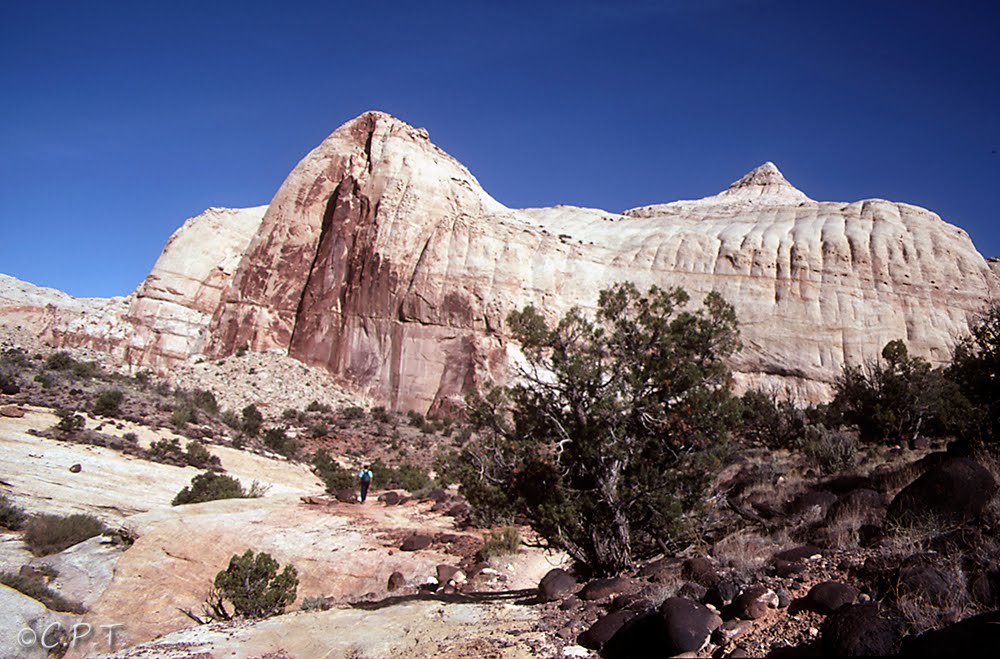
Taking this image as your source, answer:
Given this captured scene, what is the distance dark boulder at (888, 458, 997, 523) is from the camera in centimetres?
A: 562

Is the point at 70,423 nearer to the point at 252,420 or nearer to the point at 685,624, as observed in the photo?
the point at 252,420

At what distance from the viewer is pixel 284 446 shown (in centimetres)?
2548

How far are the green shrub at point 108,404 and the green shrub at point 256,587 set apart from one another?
1387 cm

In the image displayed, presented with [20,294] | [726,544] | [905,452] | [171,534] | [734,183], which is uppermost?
[734,183]

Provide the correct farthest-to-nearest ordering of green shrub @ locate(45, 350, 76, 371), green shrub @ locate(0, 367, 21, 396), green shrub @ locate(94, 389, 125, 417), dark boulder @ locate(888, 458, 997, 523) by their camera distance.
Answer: green shrub @ locate(45, 350, 76, 371)
green shrub @ locate(0, 367, 21, 396)
green shrub @ locate(94, 389, 125, 417)
dark boulder @ locate(888, 458, 997, 523)

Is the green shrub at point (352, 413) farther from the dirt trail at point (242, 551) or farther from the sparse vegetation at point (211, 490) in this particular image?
the sparse vegetation at point (211, 490)

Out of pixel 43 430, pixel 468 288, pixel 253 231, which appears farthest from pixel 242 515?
pixel 253 231

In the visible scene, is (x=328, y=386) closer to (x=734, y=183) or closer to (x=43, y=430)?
(x=43, y=430)

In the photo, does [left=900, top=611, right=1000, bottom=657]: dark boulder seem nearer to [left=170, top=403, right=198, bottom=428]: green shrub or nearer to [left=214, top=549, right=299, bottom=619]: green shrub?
[left=214, top=549, right=299, bottom=619]: green shrub

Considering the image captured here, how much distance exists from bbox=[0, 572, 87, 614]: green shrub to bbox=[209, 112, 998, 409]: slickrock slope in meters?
24.4

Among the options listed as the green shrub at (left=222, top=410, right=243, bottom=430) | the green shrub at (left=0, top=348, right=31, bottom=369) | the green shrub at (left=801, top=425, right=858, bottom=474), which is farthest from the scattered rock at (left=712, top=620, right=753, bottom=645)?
the green shrub at (left=0, top=348, right=31, bottom=369)

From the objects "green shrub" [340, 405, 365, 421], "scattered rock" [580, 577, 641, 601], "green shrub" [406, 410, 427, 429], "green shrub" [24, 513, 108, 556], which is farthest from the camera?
"green shrub" [340, 405, 365, 421]

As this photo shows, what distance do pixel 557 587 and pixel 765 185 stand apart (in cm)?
6564

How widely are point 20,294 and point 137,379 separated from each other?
651 inches
